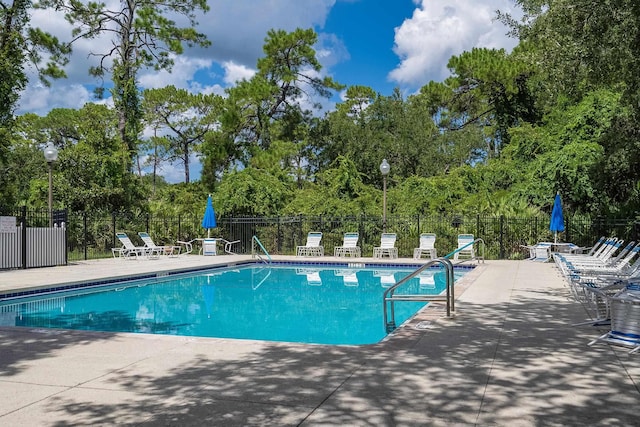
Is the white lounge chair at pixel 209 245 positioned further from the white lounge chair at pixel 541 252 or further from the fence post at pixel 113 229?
the white lounge chair at pixel 541 252

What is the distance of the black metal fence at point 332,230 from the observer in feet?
62.8

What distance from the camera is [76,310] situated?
1043 cm

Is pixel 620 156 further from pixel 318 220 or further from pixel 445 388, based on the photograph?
pixel 445 388

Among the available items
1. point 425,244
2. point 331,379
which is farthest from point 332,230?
point 331,379

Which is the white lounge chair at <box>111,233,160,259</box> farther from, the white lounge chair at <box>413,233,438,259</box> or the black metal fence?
the white lounge chair at <box>413,233,438,259</box>

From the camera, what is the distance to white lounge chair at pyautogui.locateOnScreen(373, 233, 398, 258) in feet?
63.8

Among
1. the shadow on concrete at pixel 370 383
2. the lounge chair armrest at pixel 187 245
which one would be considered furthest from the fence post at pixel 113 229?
the shadow on concrete at pixel 370 383

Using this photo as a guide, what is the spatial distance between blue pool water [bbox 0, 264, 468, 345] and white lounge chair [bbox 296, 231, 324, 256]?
4314 millimetres

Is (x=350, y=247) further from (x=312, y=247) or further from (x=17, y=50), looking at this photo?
(x=17, y=50)

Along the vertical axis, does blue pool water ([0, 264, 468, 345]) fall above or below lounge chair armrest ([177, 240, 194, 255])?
below

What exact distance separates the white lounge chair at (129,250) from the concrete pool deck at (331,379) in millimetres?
12287

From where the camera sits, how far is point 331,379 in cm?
460

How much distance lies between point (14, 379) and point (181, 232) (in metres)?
18.9

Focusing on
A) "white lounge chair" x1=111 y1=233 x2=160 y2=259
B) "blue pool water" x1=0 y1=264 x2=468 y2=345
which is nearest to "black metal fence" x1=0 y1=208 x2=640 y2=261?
"white lounge chair" x1=111 y1=233 x2=160 y2=259
